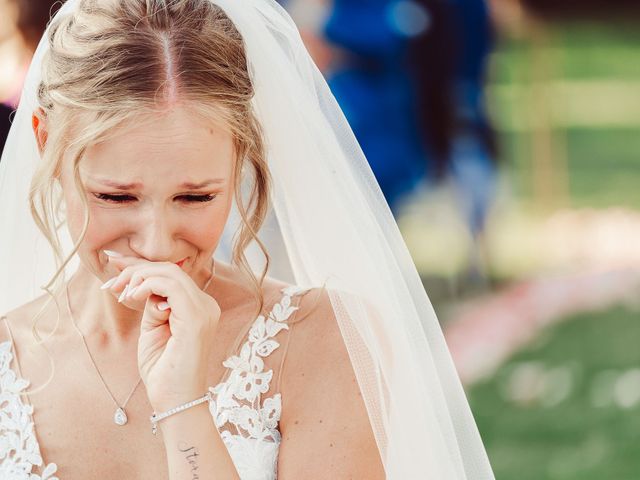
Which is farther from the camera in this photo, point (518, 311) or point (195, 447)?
point (518, 311)

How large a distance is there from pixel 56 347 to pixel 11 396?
6.5 inches

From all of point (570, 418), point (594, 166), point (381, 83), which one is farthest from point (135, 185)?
point (594, 166)

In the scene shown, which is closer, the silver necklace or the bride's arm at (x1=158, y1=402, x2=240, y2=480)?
the bride's arm at (x1=158, y1=402, x2=240, y2=480)

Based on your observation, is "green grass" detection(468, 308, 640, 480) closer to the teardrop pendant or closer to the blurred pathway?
the blurred pathway

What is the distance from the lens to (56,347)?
3131mm

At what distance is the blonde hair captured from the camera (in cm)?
265

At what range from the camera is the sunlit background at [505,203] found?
645 centimetres

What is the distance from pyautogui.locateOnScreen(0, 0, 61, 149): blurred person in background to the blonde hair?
310 centimetres

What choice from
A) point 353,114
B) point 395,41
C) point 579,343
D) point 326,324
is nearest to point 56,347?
point 326,324

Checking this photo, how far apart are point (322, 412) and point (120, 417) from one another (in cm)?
49

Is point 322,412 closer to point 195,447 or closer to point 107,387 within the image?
point 195,447

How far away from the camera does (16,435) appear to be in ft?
9.73

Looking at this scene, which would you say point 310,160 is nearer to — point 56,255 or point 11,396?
point 56,255

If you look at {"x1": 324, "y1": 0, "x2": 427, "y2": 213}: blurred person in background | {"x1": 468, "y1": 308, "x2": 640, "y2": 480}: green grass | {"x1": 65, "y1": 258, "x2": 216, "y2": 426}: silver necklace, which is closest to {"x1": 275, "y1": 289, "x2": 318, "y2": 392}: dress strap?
{"x1": 65, "y1": 258, "x2": 216, "y2": 426}: silver necklace
